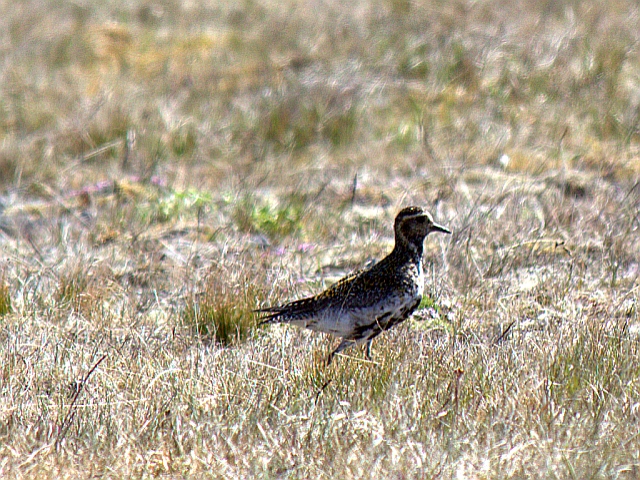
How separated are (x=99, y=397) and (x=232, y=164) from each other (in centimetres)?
626

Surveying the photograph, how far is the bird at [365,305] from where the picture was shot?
21.2ft

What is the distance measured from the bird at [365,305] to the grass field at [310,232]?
159 millimetres

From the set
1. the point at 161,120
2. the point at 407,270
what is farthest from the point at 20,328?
the point at 161,120

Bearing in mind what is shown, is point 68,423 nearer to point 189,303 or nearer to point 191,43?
point 189,303

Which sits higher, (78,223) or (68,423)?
(68,423)

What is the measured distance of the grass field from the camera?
526 centimetres

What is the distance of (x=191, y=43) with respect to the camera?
50.7ft

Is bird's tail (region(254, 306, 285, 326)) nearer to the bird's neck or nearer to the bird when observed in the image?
the bird

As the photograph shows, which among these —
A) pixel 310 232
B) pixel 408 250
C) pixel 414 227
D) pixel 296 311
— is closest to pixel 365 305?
pixel 296 311

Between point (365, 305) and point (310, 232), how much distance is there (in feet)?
9.78

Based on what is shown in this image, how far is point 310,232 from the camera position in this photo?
9.42 metres

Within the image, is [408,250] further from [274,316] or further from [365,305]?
[274,316]

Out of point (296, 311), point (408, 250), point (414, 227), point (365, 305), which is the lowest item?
point (296, 311)

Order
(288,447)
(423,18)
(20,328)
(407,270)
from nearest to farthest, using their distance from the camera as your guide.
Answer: (288,447)
(407,270)
(20,328)
(423,18)
